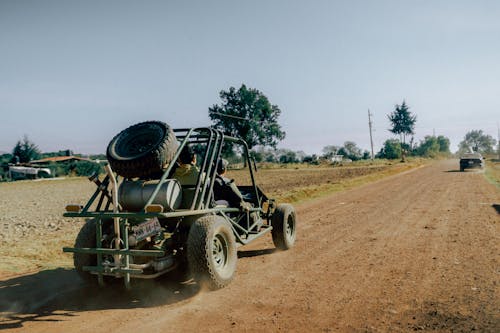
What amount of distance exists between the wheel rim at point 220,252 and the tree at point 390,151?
91.9 meters

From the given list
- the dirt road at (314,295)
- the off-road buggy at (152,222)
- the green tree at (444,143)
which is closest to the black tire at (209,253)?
the off-road buggy at (152,222)

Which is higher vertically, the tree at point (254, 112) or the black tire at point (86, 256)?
the tree at point (254, 112)

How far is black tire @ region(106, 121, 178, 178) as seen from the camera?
5211 millimetres

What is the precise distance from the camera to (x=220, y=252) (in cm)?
537

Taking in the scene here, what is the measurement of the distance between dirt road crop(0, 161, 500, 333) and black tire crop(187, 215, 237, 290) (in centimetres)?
22

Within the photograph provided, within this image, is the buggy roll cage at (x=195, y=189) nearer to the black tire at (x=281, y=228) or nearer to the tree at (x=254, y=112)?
the black tire at (x=281, y=228)

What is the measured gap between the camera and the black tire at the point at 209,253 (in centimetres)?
480

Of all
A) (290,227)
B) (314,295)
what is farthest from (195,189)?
(290,227)

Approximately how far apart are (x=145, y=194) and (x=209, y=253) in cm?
123

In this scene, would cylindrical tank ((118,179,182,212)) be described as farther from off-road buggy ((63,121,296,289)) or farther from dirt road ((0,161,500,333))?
dirt road ((0,161,500,333))

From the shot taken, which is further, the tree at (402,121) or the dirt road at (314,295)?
the tree at (402,121)

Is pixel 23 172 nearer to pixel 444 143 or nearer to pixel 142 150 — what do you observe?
pixel 142 150

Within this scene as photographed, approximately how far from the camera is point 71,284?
5.70 metres

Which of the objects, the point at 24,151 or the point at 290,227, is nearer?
the point at 290,227
